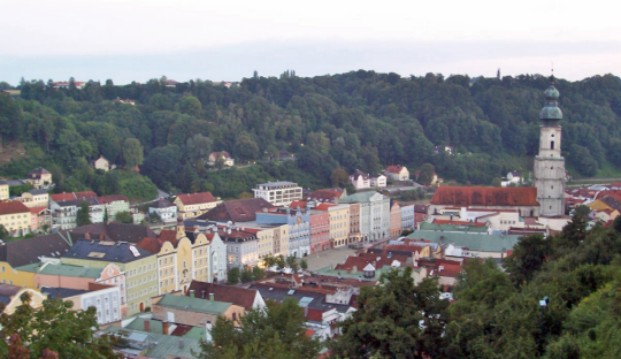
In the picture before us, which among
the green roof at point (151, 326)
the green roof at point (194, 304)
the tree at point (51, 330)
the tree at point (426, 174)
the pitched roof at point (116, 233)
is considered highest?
the tree at point (51, 330)

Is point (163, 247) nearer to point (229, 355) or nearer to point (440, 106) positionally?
point (229, 355)

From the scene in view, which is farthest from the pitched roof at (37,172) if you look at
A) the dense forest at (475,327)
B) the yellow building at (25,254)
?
the dense forest at (475,327)

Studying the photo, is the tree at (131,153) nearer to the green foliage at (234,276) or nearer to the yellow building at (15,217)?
the yellow building at (15,217)

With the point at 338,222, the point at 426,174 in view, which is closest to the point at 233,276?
the point at 338,222

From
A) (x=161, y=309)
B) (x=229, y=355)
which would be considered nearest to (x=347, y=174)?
(x=161, y=309)

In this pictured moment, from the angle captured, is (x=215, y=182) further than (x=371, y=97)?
No
